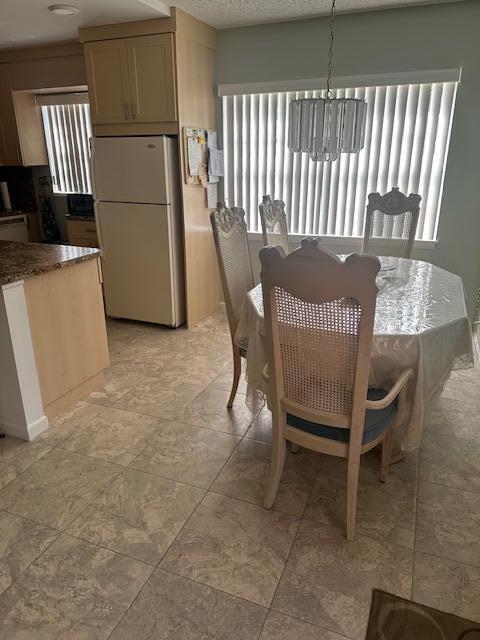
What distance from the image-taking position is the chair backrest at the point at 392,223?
3.24 meters

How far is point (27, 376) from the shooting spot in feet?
7.71

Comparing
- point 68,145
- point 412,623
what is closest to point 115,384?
point 412,623

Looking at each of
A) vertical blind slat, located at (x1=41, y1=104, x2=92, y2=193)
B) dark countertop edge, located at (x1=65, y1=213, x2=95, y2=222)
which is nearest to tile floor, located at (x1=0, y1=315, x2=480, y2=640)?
dark countertop edge, located at (x1=65, y1=213, x2=95, y2=222)

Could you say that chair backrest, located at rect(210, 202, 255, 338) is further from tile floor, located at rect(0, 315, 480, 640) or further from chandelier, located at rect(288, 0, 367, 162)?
tile floor, located at rect(0, 315, 480, 640)

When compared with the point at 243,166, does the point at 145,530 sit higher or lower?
lower

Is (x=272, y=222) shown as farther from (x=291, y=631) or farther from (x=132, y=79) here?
(x=291, y=631)

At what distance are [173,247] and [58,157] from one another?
2.12 meters

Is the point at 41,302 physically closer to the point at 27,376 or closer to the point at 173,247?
the point at 27,376

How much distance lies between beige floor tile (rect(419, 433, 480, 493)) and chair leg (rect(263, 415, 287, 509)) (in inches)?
30.0

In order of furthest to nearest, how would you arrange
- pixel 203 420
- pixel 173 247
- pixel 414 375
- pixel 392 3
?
pixel 173 247, pixel 392 3, pixel 203 420, pixel 414 375

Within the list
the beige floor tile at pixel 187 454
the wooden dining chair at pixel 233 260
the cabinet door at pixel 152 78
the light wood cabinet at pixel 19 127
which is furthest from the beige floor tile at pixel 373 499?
the light wood cabinet at pixel 19 127

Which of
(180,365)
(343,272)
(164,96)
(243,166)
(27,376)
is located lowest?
(180,365)

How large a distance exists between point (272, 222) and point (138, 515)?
2.05m

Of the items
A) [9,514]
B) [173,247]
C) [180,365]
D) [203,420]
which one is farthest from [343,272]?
[173,247]
